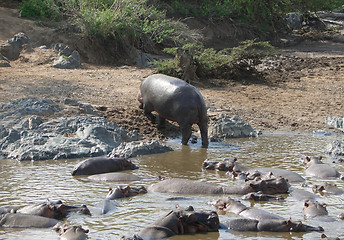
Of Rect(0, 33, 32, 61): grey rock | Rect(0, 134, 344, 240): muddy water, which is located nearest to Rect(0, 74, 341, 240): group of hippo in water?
Rect(0, 134, 344, 240): muddy water

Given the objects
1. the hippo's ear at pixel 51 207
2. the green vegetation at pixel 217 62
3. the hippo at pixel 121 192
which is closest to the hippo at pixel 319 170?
the hippo at pixel 121 192

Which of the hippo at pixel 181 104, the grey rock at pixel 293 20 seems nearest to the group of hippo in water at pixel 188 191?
the hippo at pixel 181 104

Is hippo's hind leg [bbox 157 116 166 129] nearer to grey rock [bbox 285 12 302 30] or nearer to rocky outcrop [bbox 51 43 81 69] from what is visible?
rocky outcrop [bbox 51 43 81 69]

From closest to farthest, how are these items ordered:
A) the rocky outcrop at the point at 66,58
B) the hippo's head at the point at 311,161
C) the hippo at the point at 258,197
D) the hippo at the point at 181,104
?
the hippo at the point at 258,197 < the hippo's head at the point at 311,161 < the hippo at the point at 181,104 < the rocky outcrop at the point at 66,58

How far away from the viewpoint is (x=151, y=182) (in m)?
7.68

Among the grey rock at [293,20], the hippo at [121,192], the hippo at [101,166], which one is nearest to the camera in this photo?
the hippo at [121,192]

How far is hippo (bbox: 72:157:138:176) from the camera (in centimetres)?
803

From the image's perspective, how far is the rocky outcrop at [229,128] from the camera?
1116 centimetres

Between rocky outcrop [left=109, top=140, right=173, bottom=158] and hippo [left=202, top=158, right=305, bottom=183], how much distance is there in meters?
1.22

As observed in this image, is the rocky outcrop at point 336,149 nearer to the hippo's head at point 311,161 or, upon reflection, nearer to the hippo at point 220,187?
the hippo's head at point 311,161

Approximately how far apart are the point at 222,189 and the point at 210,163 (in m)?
1.36

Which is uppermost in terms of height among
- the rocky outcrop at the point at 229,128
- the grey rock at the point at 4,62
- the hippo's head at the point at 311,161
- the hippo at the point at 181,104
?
the grey rock at the point at 4,62

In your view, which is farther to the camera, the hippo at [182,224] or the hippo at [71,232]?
the hippo at [182,224]

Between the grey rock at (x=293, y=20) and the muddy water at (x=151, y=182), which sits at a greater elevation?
the grey rock at (x=293, y=20)
